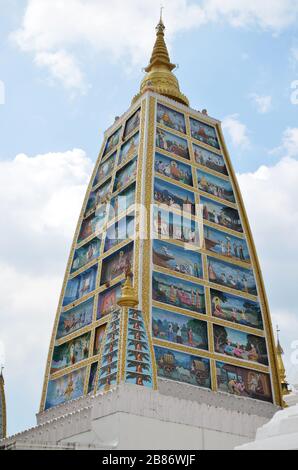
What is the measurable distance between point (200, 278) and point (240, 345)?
3.91m

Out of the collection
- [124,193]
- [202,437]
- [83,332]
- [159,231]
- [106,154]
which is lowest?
[202,437]

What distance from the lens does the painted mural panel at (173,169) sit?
34.4m

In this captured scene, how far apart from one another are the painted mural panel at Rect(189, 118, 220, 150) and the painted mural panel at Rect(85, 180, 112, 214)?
6191 mm

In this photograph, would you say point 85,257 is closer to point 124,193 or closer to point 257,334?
point 124,193

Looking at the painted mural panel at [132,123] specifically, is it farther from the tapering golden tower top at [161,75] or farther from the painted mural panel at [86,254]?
the painted mural panel at [86,254]

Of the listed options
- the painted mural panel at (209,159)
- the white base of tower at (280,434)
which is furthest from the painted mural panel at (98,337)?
the white base of tower at (280,434)

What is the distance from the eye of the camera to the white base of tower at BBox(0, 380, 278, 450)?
63.2 ft

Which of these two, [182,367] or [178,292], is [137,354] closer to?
[182,367]

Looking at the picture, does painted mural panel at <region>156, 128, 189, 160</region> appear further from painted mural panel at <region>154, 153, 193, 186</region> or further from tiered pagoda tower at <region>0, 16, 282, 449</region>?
painted mural panel at <region>154, 153, 193, 186</region>

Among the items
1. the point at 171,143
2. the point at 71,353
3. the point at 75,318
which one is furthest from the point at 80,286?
the point at 171,143
